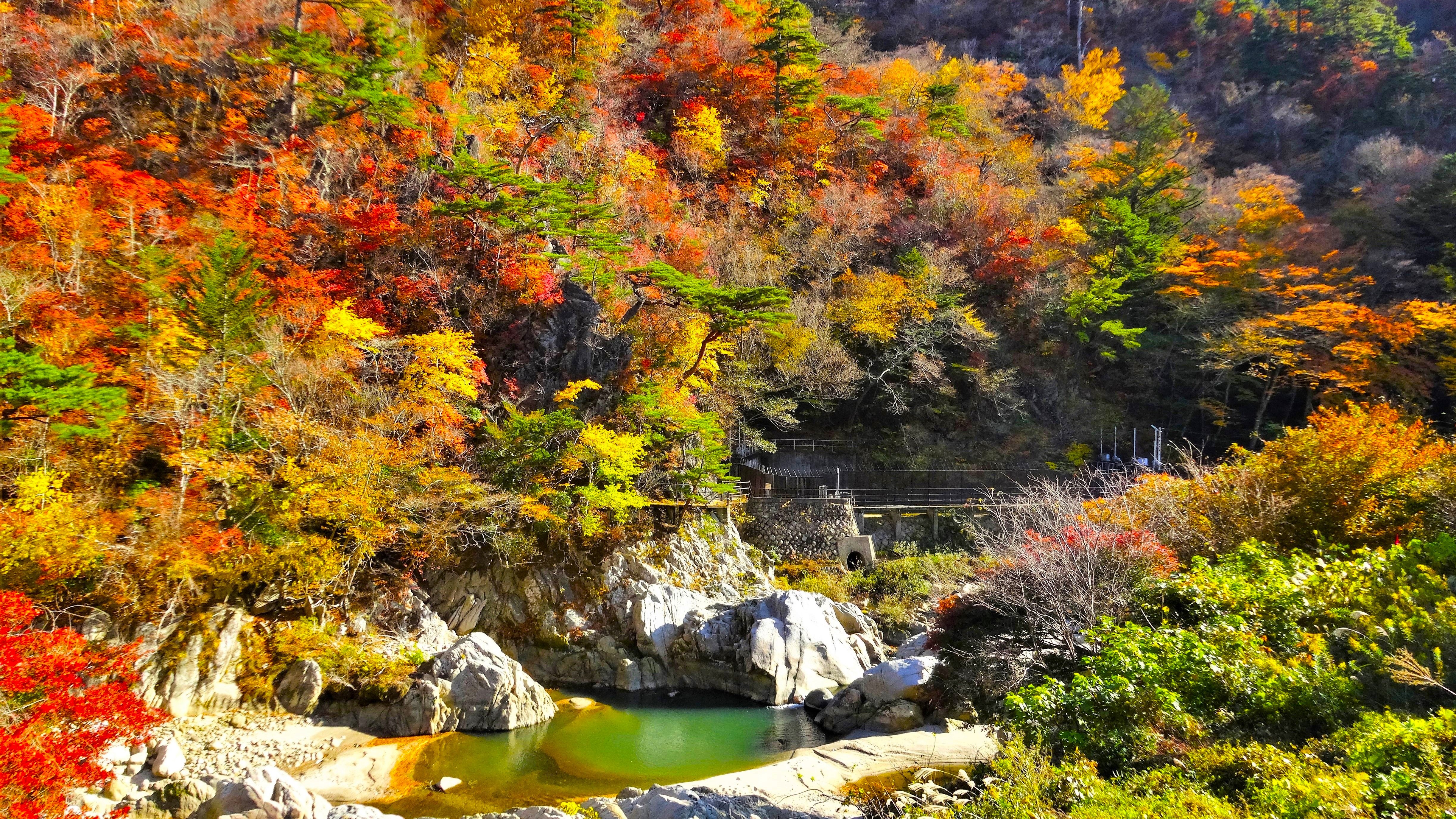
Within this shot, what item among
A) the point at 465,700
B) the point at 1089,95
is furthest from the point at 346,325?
the point at 1089,95

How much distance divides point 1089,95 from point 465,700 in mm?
37971

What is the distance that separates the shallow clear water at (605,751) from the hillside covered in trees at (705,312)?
104 inches

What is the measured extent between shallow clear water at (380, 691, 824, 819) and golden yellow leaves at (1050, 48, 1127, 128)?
108ft

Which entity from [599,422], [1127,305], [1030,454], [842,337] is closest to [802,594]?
[599,422]

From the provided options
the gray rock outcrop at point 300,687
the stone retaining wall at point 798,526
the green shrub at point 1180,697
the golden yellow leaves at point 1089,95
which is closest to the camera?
the green shrub at point 1180,697

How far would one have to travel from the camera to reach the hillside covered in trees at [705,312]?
875 cm

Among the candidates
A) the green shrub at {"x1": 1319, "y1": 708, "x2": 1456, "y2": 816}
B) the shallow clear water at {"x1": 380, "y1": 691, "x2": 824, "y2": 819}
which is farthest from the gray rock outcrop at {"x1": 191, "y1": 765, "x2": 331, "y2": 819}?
the green shrub at {"x1": 1319, "y1": 708, "x2": 1456, "y2": 816}

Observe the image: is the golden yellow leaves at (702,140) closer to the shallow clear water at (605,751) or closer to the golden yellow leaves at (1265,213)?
the shallow clear water at (605,751)

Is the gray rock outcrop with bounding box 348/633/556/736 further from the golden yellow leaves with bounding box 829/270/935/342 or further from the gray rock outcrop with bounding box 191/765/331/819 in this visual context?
the golden yellow leaves with bounding box 829/270/935/342

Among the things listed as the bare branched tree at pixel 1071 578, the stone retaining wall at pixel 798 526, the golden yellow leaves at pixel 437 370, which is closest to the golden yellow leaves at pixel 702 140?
the stone retaining wall at pixel 798 526

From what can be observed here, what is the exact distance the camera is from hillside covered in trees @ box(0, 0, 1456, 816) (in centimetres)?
875

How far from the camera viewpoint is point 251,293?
1238cm

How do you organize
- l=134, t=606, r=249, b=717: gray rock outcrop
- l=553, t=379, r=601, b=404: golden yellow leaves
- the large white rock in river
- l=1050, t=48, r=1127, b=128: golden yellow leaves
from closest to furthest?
l=134, t=606, r=249, b=717: gray rock outcrop → the large white rock in river → l=553, t=379, r=601, b=404: golden yellow leaves → l=1050, t=48, r=1127, b=128: golden yellow leaves

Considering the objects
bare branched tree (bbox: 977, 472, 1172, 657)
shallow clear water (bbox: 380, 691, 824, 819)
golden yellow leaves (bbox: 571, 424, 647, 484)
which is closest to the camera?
bare branched tree (bbox: 977, 472, 1172, 657)
